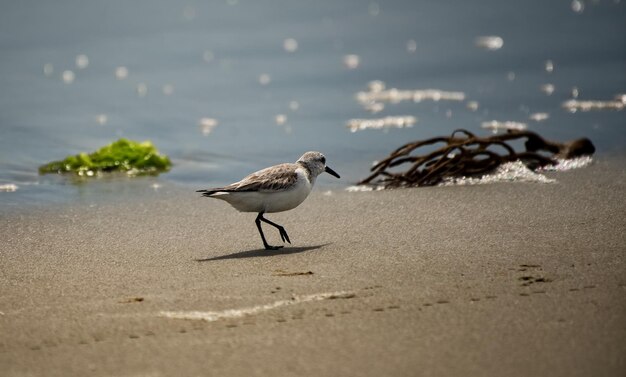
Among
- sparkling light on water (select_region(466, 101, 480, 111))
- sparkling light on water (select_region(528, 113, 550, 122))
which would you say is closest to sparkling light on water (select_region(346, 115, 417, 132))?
sparkling light on water (select_region(466, 101, 480, 111))

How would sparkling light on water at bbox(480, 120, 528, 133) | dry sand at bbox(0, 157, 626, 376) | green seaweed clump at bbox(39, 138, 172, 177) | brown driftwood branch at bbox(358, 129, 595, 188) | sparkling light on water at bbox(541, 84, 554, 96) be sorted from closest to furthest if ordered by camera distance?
1. dry sand at bbox(0, 157, 626, 376)
2. brown driftwood branch at bbox(358, 129, 595, 188)
3. green seaweed clump at bbox(39, 138, 172, 177)
4. sparkling light on water at bbox(480, 120, 528, 133)
5. sparkling light on water at bbox(541, 84, 554, 96)

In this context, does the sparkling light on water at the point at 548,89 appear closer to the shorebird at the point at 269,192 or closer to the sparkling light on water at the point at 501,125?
the sparkling light on water at the point at 501,125

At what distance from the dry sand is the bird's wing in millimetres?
390

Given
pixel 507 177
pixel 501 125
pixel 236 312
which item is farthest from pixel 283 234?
pixel 501 125

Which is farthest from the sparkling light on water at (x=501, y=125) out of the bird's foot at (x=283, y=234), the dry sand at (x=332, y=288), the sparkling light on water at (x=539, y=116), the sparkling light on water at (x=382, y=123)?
the bird's foot at (x=283, y=234)

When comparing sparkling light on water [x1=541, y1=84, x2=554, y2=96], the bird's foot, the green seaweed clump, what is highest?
sparkling light on water [x1=541, y1=84, x2=554, y2=96]

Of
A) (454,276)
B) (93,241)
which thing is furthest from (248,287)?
(93,241)

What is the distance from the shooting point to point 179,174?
8.07 metres

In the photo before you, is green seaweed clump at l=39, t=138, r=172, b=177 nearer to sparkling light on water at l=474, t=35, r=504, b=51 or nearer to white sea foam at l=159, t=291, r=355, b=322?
white sea foam at l=159, t=291, r=355, b=322

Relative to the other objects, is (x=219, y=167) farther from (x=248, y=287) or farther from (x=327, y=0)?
(x=327, y=0)

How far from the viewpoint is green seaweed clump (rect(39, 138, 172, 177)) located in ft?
26.7

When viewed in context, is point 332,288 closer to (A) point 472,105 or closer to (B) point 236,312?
(B) point 236,312

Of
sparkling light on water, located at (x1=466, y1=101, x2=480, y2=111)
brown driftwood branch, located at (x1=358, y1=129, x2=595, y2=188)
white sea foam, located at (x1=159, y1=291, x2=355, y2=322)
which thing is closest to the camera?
white sea foam, located at (x1=159, y1=291, x2=355, y2=322)

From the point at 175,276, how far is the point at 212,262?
0.36 metres
